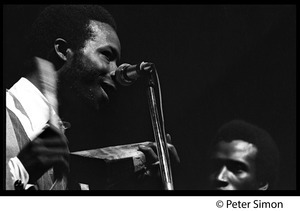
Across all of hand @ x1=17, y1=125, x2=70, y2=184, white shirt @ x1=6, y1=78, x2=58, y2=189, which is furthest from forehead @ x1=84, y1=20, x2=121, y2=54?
hand @ x1=17, y1=125, x2=70, y2=184

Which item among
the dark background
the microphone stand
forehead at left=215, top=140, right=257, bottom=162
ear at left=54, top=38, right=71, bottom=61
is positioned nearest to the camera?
the microphone stand

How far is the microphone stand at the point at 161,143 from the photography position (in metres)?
2.64

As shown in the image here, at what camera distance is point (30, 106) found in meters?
2.86

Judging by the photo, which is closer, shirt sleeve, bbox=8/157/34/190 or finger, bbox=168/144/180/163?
shirt sleeve, bbox=8/157/34/190

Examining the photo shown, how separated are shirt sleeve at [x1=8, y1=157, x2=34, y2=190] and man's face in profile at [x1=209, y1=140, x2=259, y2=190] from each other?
2.98 ft

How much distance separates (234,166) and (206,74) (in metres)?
0.46

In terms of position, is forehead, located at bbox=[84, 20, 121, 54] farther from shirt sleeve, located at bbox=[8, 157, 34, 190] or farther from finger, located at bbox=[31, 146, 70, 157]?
shirt sleeve, located at bbox=[8, 157, 34, 190]

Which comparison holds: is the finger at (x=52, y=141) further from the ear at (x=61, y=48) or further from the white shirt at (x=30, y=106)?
the ear at (x=61, y=48)

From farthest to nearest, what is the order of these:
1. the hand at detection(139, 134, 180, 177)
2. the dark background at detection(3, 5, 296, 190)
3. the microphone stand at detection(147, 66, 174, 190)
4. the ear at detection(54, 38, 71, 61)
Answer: the dark background at detection(3, 5, 296, 190), the ear at detection(54, 38, 71, 61), the hand at detection(139, 134, 180, 177), the microphone stand at detection(147, 66, 174, 190)

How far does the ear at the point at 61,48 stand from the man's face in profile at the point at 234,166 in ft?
2.78

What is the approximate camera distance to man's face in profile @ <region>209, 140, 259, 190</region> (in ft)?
10.4

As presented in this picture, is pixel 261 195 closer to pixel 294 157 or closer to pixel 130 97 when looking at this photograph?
pixel 294 157

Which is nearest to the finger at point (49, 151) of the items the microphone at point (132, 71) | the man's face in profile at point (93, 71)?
the man's face in profile at point (93, 71)

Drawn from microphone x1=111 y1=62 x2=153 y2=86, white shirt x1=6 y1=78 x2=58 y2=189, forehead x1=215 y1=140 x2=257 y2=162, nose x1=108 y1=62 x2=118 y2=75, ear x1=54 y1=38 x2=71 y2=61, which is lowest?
forehead x1=215 y1=140 x2=257 y2=162
